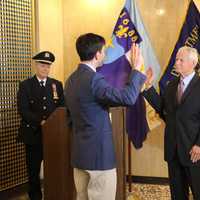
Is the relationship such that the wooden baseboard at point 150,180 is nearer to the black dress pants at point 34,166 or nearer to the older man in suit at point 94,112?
the black dress pants at point 34,166

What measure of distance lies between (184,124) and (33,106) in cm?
139

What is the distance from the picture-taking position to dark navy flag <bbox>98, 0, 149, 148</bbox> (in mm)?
3504

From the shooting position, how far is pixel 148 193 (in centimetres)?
357

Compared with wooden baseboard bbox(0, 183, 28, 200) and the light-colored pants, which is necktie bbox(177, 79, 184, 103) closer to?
the light-colored pants

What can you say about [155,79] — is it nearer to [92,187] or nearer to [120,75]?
[120,75]

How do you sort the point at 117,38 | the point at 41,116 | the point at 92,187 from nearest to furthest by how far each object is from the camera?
the point at 92,187
the point at 41,116
the point at 117,38

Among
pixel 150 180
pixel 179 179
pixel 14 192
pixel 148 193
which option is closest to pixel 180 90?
pixel 179 179

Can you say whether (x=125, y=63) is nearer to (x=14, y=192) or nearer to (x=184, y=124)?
(x=184, y=124)

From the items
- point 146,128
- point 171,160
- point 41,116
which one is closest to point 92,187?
point 171,160

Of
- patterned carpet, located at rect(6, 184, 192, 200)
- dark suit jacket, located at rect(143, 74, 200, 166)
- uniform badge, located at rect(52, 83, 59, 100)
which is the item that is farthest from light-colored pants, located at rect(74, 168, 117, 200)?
patterned carpet, located at rect(6, 184, 192, 200)

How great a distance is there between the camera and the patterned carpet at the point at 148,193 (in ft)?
11.3

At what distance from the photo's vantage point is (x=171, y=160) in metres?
2.55

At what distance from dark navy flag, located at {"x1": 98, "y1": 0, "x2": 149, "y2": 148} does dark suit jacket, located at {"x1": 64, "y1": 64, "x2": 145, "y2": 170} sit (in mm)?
1623

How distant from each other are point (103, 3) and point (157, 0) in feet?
2.08
